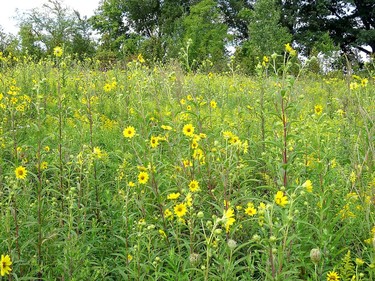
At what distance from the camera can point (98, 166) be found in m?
2.95

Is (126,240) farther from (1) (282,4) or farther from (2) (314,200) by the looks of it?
(1) (282,4)

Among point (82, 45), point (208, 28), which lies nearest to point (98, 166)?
point (208, 28)

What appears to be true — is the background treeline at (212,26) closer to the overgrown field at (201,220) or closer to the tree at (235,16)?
the tree at (235,16)

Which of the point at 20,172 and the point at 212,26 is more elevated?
the point at 212,26

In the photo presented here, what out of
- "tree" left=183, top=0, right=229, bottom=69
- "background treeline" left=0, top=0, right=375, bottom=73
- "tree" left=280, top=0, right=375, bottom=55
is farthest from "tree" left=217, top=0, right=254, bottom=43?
"tree" left=183, top=0, right=229, bottom=69

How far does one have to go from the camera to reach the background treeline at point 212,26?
798 inches

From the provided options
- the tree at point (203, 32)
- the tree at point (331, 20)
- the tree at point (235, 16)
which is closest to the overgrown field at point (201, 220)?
the tree at point (203, 32)

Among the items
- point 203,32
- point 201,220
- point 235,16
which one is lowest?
point 201,220

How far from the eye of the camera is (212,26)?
1024 inches

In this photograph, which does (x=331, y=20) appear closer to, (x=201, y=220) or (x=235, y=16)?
(x=235, y=16)

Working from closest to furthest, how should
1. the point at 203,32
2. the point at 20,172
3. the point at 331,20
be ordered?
the point at 20,172 < the point at 203,32 < the point at 331,20

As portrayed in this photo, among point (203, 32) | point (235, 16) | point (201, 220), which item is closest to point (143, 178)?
point (201, 220)

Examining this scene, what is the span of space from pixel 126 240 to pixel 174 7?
3316 cm

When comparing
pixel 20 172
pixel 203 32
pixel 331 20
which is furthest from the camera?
pixel 331 20
